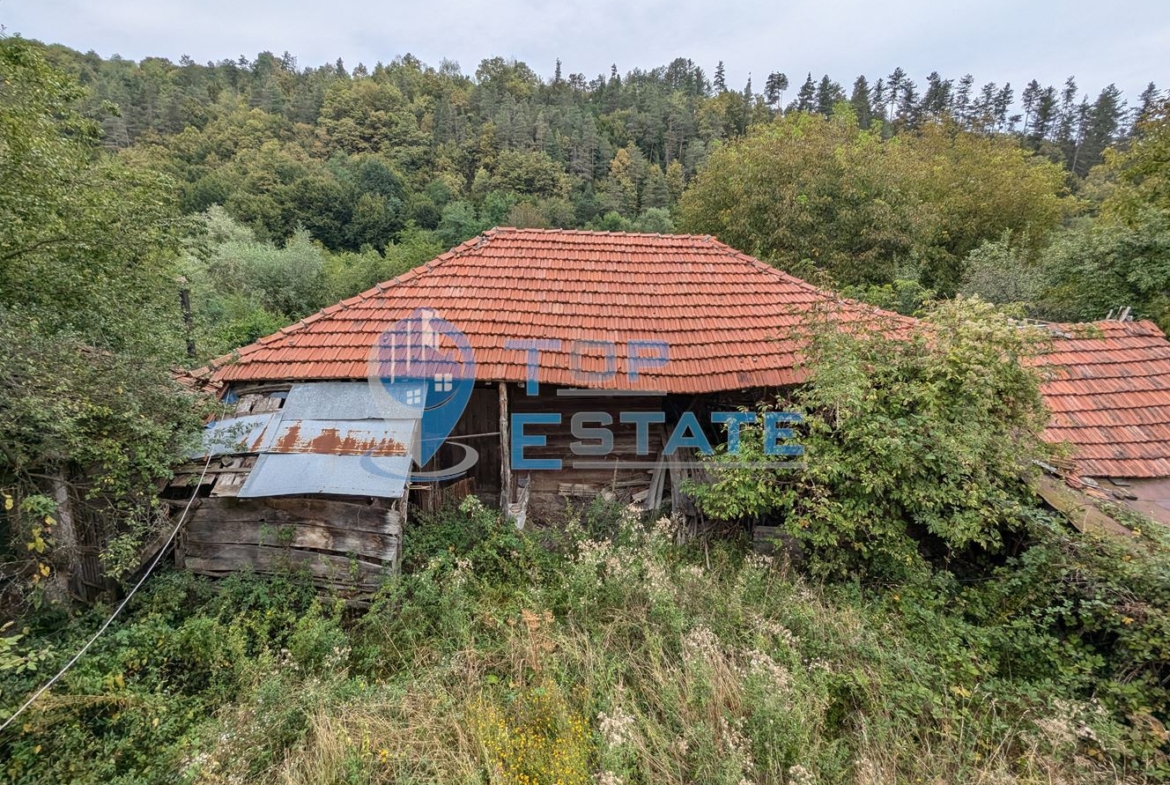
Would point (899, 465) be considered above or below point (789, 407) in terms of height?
below

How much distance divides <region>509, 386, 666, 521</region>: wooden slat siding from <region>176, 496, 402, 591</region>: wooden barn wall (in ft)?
7.74

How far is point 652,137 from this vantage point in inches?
2133

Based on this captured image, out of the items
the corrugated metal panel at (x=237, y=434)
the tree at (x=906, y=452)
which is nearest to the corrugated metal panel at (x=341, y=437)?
the corrugated metal panel at (x=237, y=434)

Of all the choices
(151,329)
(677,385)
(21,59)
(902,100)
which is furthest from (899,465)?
(902,100)

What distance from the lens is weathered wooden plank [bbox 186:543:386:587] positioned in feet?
15.9

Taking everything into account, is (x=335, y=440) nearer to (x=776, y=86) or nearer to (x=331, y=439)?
(x=331, y=439)

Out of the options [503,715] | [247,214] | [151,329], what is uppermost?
[247,214]

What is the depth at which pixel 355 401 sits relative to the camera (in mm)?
5617

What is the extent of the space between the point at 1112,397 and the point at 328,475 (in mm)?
10203

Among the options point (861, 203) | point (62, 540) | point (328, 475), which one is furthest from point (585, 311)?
point (861, 203)

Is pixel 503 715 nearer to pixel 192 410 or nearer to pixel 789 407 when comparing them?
pixel 789 407

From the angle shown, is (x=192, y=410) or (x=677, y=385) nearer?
(x=192, y=410)

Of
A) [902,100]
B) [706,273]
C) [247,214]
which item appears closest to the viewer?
[706,273]

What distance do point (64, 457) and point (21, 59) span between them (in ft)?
18.6
